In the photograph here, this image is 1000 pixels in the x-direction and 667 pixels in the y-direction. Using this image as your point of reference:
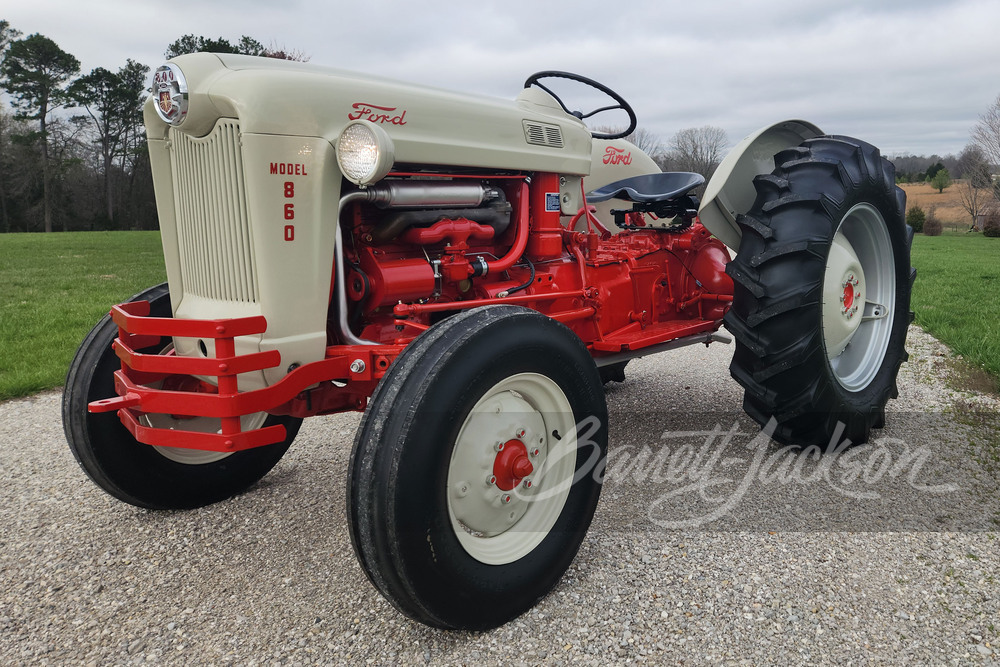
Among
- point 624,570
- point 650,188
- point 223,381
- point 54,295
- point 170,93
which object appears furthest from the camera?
point 54,295

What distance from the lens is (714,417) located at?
172 inches

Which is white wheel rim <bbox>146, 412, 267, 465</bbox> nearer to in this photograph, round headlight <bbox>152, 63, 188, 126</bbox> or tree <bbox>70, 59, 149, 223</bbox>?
round headlight <bbox>152, 63, 188, 126</bbox>

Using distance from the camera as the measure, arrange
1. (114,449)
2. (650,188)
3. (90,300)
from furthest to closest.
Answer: (90,300) → (650,188) → (114,449)

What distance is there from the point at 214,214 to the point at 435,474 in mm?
1265

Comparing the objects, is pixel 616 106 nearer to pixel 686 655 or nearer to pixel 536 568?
pixel 536 568

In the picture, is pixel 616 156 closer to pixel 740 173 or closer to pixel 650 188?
pixel 650 188

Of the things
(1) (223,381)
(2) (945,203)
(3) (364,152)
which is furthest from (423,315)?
(2) (945,203)

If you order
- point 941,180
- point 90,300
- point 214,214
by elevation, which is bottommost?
point 90,300

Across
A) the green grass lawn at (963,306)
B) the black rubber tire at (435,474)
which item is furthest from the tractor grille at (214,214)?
the green grass lawn at (963,306)

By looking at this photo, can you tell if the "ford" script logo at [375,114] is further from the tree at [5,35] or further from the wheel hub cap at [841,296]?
the tree at [5,35]

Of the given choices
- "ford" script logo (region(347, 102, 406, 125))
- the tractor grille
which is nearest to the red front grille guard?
the tractor grille

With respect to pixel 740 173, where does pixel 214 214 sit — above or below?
below

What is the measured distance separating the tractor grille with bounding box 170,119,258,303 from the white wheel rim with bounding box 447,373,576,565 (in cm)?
94

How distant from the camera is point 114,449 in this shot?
2.88 m
